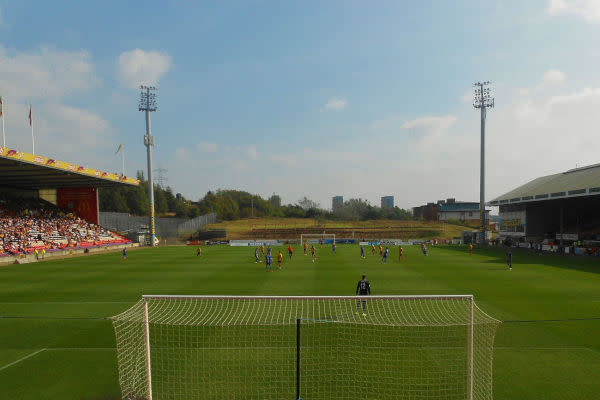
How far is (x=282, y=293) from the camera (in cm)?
1488

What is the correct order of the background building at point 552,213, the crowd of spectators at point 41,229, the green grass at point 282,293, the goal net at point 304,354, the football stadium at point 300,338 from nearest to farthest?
the goal net at point 304,354
the football stadium at point 300,338
the green grass at point 282,293
the crowd of spectators at point 41,229
the background building at point 552,213

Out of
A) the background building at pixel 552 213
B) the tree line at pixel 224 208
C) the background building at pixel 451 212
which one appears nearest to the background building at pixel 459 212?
the background building at pixel 451 212

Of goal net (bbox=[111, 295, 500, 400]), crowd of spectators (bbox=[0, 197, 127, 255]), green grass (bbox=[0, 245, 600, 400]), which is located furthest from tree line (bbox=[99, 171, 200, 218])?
goal net (bbox=[111, 295, 500, 400])

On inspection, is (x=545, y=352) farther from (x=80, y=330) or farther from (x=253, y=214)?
(x=253, y=214)

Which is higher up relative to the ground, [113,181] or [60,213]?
[113,181]

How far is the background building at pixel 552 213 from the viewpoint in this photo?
121ft

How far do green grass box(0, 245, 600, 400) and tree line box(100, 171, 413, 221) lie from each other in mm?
74135

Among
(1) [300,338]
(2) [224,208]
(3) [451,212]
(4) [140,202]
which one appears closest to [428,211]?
(3) [451,212]

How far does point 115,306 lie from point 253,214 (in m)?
96.3

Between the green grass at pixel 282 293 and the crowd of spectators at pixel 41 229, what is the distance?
23.4 feet

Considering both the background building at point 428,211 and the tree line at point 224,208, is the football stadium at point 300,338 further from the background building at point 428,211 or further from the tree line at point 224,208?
the background building at point 428,211

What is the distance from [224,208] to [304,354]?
3987 inches

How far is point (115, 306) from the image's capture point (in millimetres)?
13062

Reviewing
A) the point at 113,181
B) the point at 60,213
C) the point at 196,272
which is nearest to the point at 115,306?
the point at 196,272
